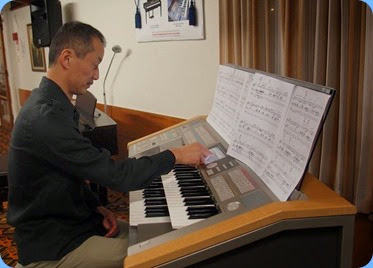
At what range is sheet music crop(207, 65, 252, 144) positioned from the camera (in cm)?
181

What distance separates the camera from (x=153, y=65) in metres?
3.59

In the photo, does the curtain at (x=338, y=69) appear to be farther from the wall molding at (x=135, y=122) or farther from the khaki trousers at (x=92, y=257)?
the wall molding at (x=135, y=122)

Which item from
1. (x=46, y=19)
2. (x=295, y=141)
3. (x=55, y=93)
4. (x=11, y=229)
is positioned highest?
(x=46, y=19)

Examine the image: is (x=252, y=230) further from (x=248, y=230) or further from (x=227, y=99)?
(x=227, y=99)

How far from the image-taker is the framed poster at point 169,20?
2938mm

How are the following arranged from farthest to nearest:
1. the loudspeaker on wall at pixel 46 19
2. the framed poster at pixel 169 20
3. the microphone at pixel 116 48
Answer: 1. the loudspeaker on wall at pixel 46 19
2. the microphone at pixel 116 48
3. the framed poster at pixel 169 20

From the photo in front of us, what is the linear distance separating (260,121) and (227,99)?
48cm

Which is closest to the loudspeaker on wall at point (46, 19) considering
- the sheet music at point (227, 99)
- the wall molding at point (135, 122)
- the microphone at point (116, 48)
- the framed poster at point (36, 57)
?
the framed poster at point (36, 57)

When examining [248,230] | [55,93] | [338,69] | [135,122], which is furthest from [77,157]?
[135,122]

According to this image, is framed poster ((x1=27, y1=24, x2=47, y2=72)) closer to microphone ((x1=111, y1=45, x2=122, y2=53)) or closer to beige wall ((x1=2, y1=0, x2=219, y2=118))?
beige wall ((x1=2, y1=0, x2=219, y2=118))

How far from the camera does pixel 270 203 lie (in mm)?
1204

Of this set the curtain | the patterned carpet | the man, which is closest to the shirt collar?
the man

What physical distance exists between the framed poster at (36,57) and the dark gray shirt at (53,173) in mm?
4882

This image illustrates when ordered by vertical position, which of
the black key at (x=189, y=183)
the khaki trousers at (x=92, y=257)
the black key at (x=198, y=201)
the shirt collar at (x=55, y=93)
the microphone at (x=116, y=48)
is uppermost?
the microphone at (x=116, y=48)
